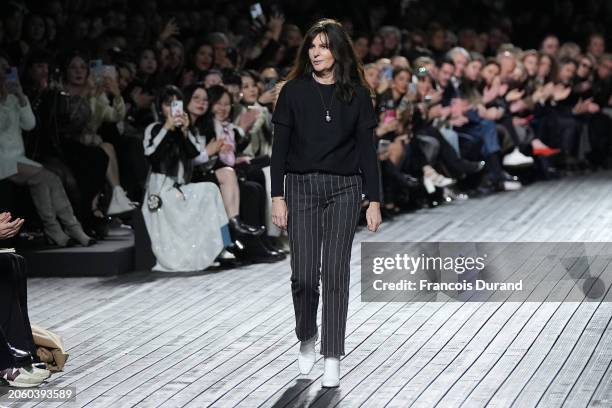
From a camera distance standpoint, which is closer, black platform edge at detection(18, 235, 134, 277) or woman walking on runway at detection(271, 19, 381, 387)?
woman walking on runway at detection(271, 19, 381, 387)

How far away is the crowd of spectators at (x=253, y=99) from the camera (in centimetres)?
939

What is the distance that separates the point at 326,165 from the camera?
5523mm

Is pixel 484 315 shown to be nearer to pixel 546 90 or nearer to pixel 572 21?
pixel 546 90

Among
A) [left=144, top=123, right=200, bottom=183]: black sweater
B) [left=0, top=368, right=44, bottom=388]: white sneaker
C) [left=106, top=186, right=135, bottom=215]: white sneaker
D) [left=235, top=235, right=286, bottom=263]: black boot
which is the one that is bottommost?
[left=235, top=235, right=286, bottom=263]: black boot

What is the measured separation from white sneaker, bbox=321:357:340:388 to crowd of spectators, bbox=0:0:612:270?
4.02 feet

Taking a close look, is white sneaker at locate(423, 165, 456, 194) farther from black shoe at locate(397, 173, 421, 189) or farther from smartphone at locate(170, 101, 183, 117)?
smartphone at locate(170, 101, 183, 117)

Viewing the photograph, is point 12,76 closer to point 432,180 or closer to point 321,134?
point 321,134

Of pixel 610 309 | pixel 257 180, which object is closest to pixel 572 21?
pixel 257 180

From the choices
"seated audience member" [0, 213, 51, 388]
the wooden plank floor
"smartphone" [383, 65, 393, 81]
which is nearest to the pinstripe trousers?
the wooden plank floor

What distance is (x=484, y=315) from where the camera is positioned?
7.18 m

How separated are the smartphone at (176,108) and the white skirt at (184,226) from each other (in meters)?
0.39

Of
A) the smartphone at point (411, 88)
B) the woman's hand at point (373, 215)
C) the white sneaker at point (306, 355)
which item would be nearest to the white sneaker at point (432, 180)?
the smartphone at point (411, 88)

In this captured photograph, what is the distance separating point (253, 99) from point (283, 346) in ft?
13.7

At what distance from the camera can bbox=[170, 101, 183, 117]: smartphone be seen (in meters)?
8.84
